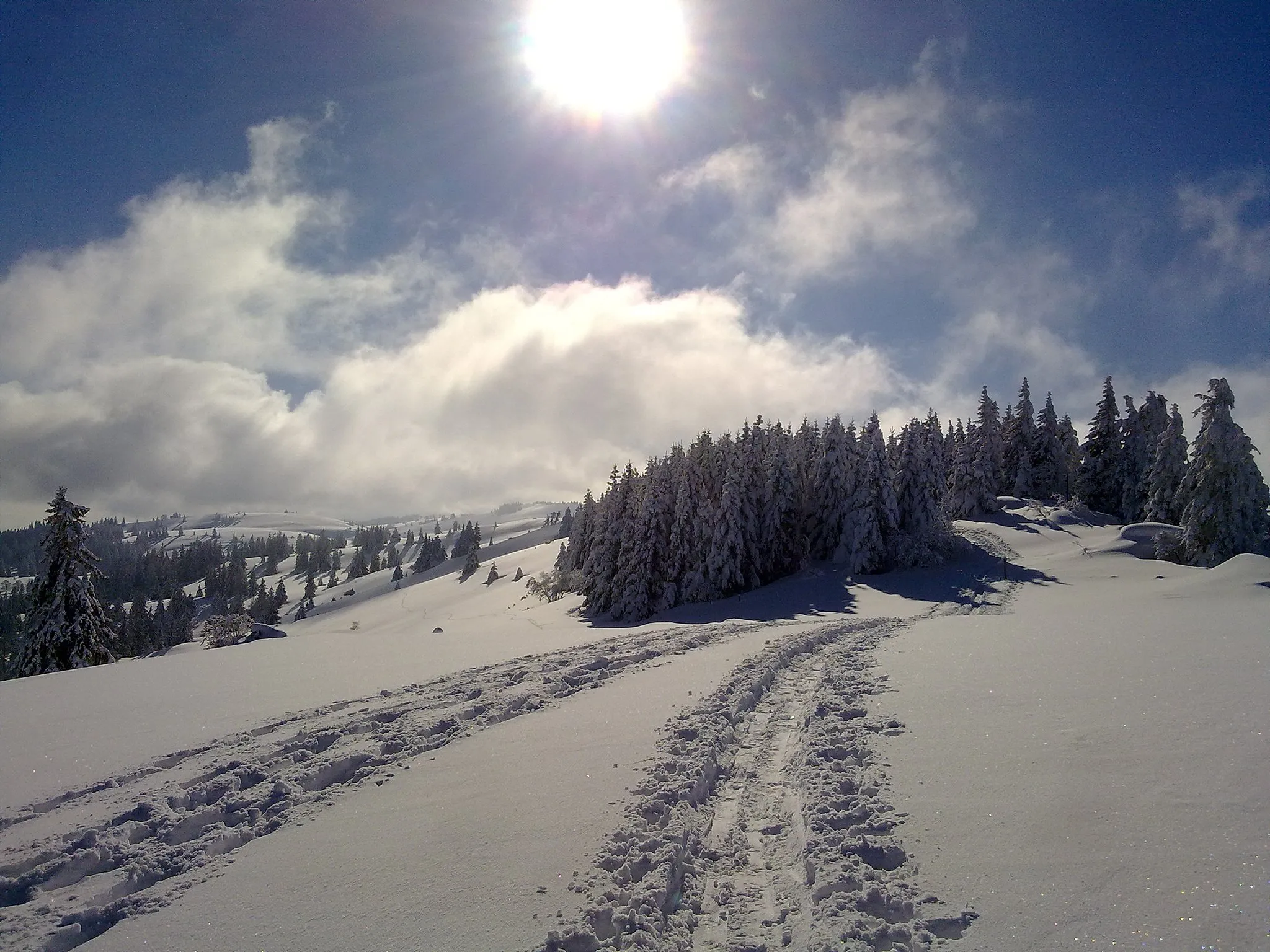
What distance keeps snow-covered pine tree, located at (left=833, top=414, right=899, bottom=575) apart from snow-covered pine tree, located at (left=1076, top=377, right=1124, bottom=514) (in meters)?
26.6

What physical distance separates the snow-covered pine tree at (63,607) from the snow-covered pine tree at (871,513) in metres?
42.2

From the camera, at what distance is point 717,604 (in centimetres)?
3772

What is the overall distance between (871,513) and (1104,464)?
103 ft

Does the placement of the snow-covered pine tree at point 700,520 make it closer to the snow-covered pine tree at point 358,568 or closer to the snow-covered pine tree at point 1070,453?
the snow-covered pine tree at point 1070,453

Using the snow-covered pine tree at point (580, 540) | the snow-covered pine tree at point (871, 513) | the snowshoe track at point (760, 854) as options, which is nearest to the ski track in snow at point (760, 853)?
the snowshoe track at point (760, 854)

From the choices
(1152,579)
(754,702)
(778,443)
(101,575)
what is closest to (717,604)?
(778,443)

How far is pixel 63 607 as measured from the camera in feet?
86.3

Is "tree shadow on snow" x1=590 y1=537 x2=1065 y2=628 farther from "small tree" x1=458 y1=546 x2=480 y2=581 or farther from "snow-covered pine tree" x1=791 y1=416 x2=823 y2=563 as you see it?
"small tree" x1=458 y1=546 x2=480 y2=581

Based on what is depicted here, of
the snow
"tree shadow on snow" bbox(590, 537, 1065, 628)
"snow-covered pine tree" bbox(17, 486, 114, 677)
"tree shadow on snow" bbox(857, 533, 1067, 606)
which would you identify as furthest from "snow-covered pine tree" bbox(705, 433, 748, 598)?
"snow-covered pine tree" bbox(17, 486, 114, 677)

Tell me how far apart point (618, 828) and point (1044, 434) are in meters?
70.5

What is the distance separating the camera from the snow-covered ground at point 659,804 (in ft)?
15.1

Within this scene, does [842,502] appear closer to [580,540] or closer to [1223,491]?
[1223,491]

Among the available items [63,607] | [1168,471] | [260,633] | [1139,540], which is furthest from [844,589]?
[63,607]

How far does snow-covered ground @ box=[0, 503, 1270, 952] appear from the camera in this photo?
15.1 ft
